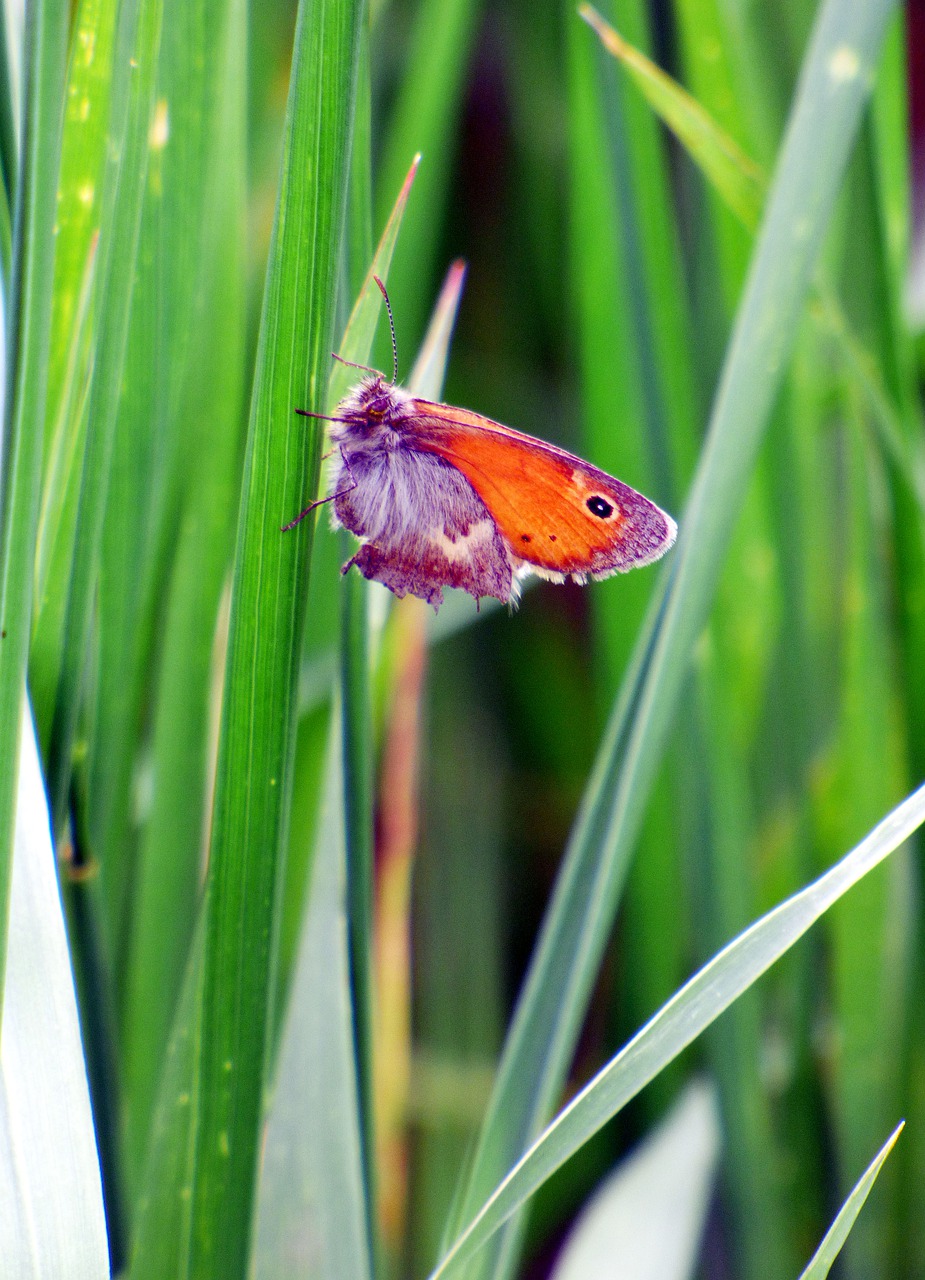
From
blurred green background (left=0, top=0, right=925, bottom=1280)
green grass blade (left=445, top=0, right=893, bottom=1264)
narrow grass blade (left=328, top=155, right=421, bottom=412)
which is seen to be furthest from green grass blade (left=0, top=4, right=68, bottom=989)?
green grass blade (left=445, top=0, right=893, bottom=1264)

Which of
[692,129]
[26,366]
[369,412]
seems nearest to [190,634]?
[369,412]

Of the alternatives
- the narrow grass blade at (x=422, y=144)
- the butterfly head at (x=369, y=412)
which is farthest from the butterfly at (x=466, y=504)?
the narrow grass blade at (x=422, y=144)

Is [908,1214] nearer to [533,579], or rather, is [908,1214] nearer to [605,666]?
[605,666]

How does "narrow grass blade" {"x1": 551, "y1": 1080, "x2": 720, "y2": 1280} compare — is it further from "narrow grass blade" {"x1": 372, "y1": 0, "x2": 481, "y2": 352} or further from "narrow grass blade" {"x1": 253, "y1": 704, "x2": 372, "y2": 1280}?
"narrow grass blade" {"x1": 372, "y1": 0, "x2": 481, "y2": 352}

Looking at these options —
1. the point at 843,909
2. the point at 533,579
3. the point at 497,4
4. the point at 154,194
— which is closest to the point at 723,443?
the point at 154,194

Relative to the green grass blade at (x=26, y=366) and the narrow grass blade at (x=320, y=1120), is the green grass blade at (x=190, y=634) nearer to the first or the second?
the narrow grass blade at (x=320, y=1120)
